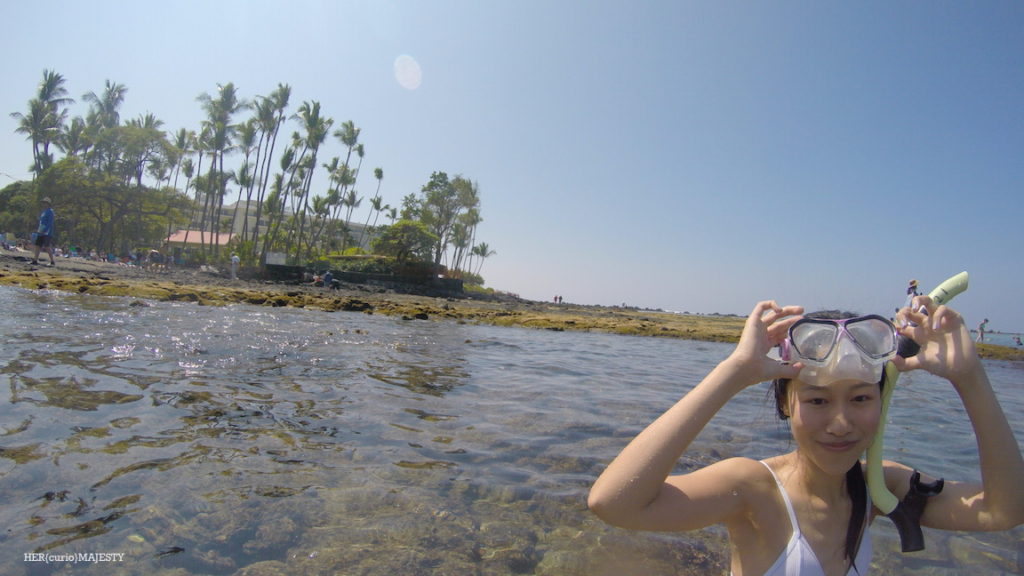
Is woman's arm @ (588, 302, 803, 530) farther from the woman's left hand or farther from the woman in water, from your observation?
the woman's left hand

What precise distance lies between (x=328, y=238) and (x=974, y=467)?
66797 millimetres

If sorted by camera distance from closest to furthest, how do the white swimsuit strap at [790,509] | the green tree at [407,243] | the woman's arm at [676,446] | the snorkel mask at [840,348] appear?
1. the woman's arm at [676,446]
2. the snorkel mask at [840,348]
3. the white swimsuit strap at [790,509]
4. the green tree at [407,243]

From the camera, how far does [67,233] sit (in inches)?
1930

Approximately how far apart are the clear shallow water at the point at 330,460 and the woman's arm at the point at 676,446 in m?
1.29

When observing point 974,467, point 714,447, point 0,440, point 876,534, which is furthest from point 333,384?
point 974,467

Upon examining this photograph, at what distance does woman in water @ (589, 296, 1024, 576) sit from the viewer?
173 cm

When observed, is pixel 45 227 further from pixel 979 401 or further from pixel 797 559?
pixel 979 401

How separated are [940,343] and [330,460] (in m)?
3.70

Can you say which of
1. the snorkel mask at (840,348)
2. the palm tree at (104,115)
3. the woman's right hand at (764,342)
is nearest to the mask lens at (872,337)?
the snorkel mask at (840,348)

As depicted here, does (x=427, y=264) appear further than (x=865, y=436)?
Yes

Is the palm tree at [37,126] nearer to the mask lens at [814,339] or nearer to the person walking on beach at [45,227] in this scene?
the person walking on beach at [45,227]

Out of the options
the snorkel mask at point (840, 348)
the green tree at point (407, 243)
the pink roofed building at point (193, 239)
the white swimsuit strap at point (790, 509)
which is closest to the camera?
the snorkel mask at point (840, 348)

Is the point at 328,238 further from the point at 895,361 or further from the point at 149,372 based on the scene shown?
the point at 895,361

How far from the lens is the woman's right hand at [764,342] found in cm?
176
